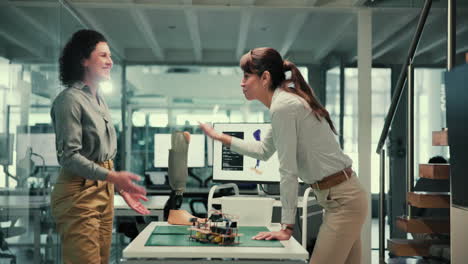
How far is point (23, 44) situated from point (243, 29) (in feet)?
11.8

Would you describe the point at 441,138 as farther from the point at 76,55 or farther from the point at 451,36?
the point at 76,55

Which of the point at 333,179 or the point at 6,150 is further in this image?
the point at 6,150

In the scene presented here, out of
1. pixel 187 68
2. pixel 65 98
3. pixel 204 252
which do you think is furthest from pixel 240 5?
pixel 204 252

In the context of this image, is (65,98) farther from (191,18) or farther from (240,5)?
(191,18)

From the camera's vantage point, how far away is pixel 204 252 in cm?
191

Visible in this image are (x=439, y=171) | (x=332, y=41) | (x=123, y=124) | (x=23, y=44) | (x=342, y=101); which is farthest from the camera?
(x=123, y=124)

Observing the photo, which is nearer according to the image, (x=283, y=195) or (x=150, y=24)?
(x=283, y=195)

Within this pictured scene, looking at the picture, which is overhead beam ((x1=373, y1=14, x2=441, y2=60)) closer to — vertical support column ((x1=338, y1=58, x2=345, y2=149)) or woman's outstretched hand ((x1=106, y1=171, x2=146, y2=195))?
vertical support column ((x1=338, y1=58, x2=345, y2=149))

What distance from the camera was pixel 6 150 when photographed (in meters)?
3.59

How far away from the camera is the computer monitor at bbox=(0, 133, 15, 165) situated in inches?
138

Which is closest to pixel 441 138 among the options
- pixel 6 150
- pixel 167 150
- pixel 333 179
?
pixel 333 179

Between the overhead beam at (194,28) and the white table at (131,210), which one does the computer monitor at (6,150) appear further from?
the overhead beam at (194,28)

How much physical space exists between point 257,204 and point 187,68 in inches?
257

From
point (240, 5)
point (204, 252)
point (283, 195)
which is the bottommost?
point (204, 252)
